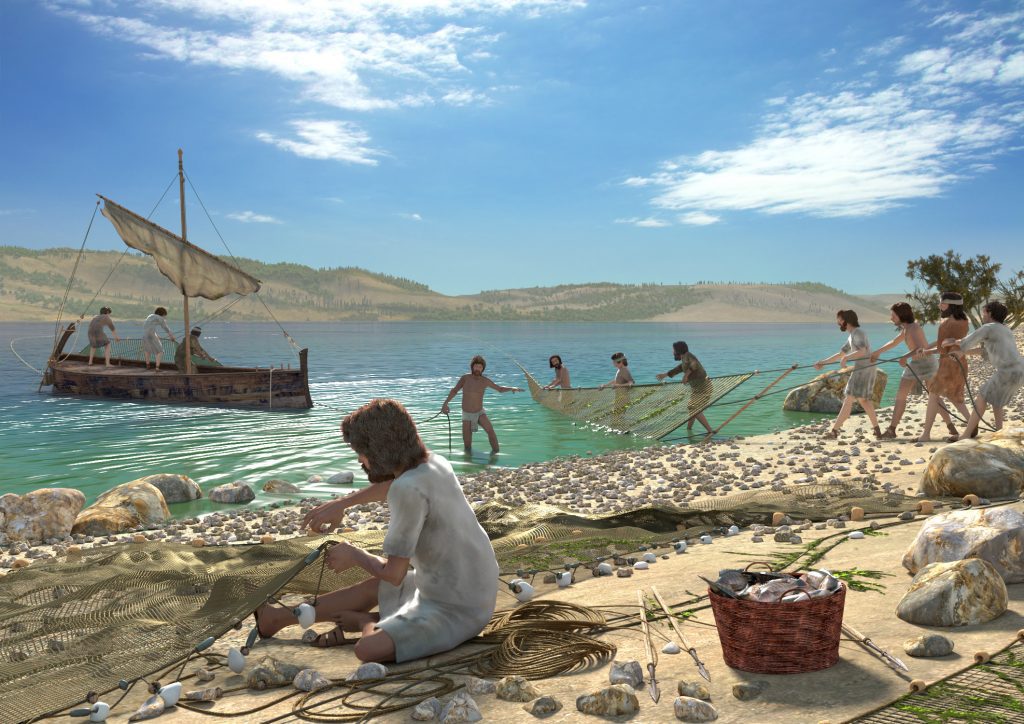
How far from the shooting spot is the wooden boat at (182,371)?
80.9 ft

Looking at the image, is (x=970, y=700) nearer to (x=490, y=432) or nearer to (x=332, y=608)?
(x=332, y=608)

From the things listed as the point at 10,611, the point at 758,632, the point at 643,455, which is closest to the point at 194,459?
the point at 643,455

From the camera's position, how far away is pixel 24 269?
196 meters

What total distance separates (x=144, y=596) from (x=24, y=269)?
22335 centimetres

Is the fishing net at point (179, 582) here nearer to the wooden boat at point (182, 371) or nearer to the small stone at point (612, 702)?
the small stone at point (612, 702)

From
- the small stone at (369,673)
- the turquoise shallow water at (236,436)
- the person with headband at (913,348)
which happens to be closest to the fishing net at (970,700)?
the small stone at (369,673)

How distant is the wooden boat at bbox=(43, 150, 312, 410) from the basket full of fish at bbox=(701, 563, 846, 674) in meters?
21.3

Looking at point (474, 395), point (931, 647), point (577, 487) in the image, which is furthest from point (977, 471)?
point (474, 395)

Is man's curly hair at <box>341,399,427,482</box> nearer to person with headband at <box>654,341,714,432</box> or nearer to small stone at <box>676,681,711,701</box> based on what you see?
small stone at <box>676,681,711,701</box>

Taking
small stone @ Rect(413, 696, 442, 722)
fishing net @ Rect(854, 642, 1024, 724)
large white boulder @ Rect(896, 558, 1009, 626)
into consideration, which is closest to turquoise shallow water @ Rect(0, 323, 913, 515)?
small stone @ Rect(413, 696, 442, 722)

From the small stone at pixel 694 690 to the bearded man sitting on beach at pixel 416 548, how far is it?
3.70 ft

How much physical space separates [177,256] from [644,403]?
20.5 m

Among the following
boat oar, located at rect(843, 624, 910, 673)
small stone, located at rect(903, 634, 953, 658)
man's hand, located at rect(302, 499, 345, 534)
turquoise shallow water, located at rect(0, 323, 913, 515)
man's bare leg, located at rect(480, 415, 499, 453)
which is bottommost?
turquoise shallow water, located at rect(0, 323, 913, 515)

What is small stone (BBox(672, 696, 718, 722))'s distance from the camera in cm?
319
